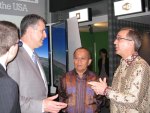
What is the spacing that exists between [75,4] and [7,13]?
3214 mm

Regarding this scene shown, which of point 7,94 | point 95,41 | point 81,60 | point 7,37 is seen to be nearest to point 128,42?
point 81,60

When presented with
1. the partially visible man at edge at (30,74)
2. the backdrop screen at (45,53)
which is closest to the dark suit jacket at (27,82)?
the partially visible man at edge at (30,74)

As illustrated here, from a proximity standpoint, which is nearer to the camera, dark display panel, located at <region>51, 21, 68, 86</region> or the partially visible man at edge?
the partially visible man at edge

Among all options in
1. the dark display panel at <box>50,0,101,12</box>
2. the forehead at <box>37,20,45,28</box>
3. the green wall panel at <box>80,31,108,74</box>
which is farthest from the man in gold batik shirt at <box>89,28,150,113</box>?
the green wall panel at <box>80,31,108,74</box>

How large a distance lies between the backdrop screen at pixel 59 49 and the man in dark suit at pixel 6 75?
167 centimetres

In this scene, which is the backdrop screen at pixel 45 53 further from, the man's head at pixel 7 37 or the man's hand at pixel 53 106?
the man's head at pixel 7 37

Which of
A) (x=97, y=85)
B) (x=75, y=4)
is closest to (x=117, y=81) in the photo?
(x=97, y=85)

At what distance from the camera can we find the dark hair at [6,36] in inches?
55.3

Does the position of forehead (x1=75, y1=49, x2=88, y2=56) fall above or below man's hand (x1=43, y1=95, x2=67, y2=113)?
above

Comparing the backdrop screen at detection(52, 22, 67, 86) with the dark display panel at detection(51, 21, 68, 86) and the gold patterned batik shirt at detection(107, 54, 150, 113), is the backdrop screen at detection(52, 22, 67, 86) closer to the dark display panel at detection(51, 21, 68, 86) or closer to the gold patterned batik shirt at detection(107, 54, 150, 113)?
the dark display panel at detection(51, 21, 68, 86)

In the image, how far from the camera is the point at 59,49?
332 cm

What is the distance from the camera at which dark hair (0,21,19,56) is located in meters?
1.41

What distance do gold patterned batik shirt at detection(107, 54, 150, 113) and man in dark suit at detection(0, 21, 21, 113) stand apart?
0.92m

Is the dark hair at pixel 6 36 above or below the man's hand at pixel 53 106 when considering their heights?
above
